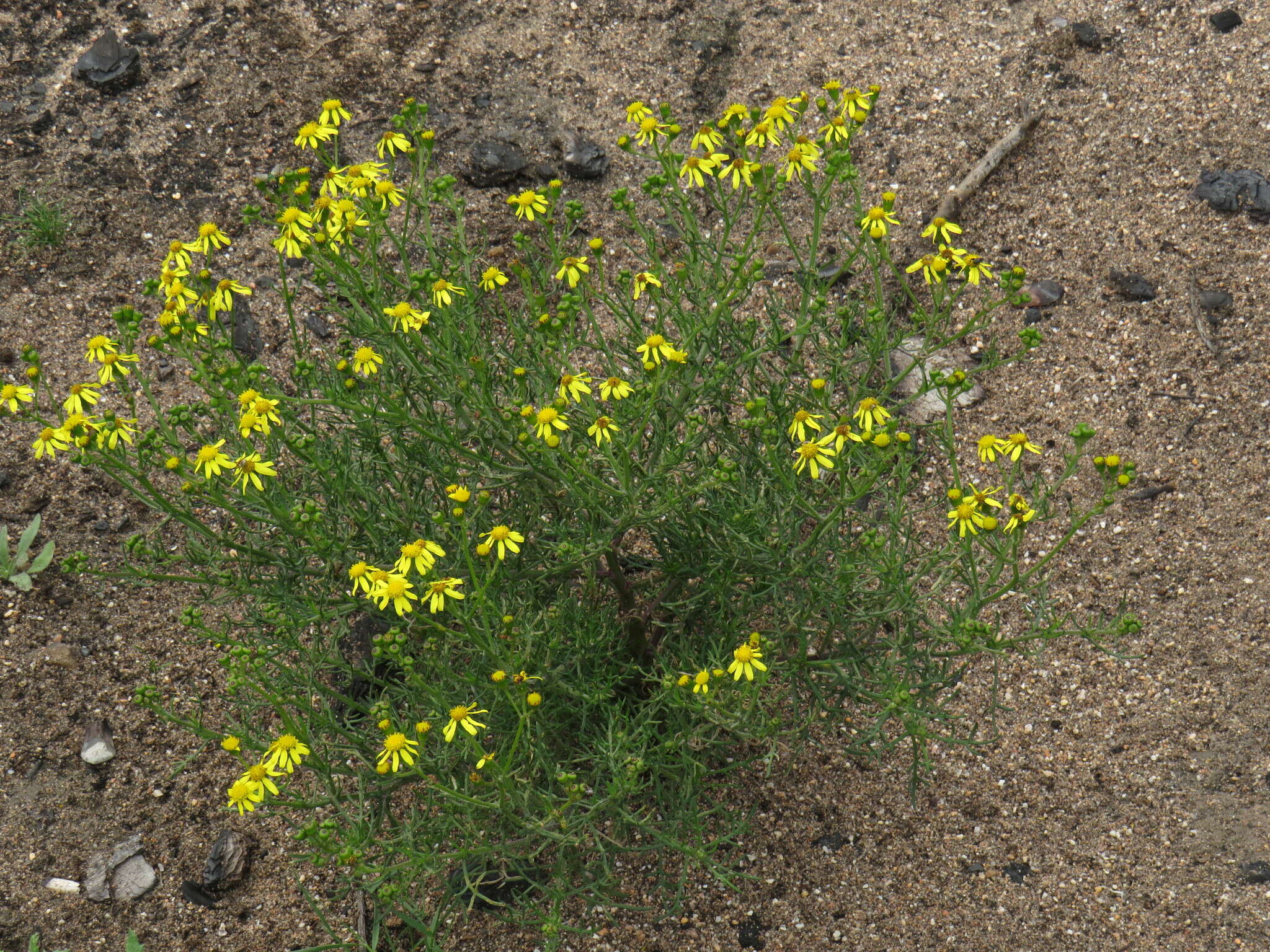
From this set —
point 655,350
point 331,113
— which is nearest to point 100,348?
point 331,113

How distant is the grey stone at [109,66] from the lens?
5453mm

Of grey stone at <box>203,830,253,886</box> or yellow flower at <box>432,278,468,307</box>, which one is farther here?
grey stone at <box>203,830,253,886</box>

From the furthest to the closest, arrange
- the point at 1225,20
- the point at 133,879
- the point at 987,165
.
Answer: the point at 1225,20
the point at 987,165
the point at 133,879

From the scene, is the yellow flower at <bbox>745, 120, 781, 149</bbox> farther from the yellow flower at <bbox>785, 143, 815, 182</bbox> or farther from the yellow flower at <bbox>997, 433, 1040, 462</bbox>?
the yellow flower at <bbox>997, 433, 1040, 462</bbox>

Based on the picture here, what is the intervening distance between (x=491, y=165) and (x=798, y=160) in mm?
2430

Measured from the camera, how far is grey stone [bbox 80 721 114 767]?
12.5 feet

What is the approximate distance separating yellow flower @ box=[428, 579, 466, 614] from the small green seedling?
207 centimetres

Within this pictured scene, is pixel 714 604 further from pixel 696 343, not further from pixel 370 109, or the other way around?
pixel 370 109

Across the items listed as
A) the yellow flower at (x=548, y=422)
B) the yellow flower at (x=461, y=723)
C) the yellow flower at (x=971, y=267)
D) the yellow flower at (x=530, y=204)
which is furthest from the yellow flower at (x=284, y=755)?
the yellow flower at (x=971, y=267)

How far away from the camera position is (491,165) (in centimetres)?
526

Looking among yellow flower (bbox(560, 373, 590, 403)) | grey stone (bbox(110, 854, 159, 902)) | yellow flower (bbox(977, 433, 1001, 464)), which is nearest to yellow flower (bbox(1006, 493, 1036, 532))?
yellow flower (bbox(977, 433, 1001, 464))

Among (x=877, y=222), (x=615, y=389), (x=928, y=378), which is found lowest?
(x=928, y=378)

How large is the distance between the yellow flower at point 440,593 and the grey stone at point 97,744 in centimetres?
190

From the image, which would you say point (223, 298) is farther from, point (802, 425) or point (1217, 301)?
point (1217, 301)
